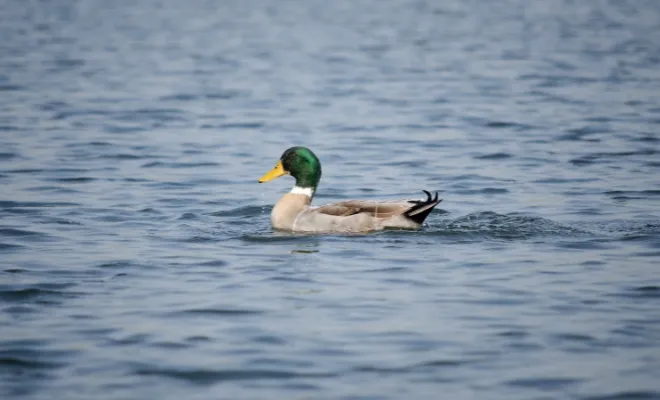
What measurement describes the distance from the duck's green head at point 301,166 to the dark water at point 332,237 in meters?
0.59

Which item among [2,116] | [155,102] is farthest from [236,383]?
[155,102]

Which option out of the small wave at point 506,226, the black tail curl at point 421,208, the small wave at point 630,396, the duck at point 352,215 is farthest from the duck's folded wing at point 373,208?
the small wave at point 630,396

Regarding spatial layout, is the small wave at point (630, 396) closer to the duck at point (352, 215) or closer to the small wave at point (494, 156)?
the duck at point (352, 215)

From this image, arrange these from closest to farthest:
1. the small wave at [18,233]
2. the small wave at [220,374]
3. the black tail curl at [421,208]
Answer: the small wave at [220,374] → the black tail curl at [421,208] → the small wave at [18,233]

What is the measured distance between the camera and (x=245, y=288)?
10383 millimetres

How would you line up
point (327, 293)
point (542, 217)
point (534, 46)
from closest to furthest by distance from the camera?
point (327, 293) → point (542, 217) → point (534, 46)

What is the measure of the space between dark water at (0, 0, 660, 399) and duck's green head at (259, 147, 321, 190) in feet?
1.95

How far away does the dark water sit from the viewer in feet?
27.3

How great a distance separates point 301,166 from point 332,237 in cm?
123

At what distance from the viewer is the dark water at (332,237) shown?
833 centimetres

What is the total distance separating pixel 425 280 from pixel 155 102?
48.0 ft

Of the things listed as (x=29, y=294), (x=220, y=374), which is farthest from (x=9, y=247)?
(x=220, y=374)

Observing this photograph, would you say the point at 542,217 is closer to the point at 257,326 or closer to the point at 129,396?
the point at 257,326

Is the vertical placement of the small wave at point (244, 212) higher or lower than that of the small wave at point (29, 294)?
lower
